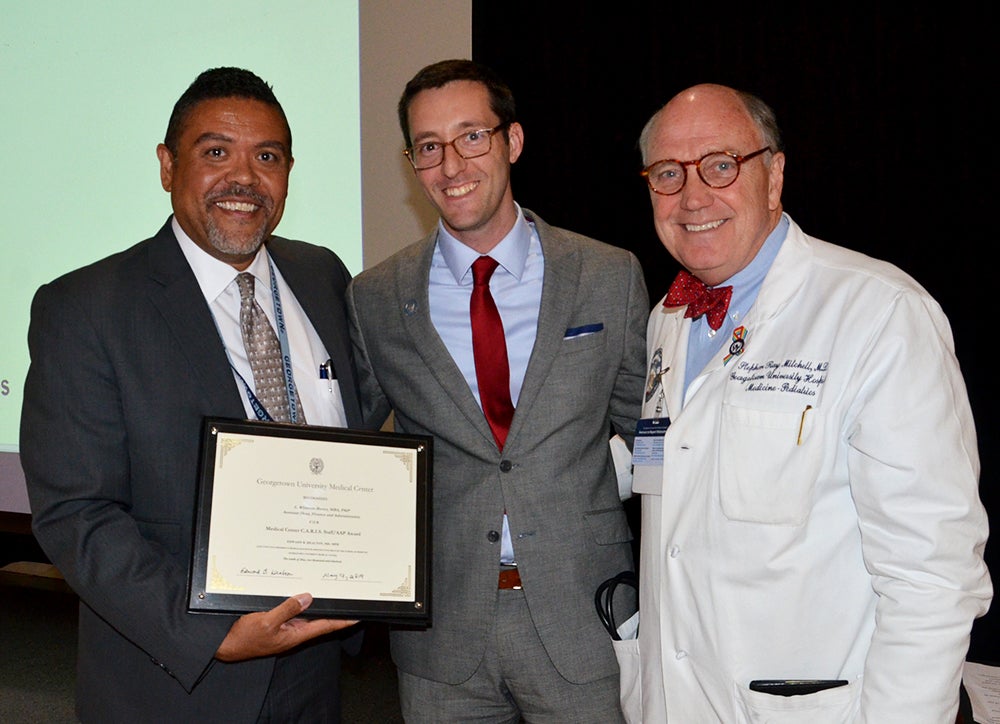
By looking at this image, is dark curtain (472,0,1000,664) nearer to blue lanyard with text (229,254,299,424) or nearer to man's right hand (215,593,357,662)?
blue lanyard with text (229,254,299,424)

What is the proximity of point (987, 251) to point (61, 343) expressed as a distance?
3.22m

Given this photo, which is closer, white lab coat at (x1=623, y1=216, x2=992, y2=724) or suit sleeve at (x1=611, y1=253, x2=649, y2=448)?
white lab coat at (x1=623, y1=216, x2=992, y2=724)

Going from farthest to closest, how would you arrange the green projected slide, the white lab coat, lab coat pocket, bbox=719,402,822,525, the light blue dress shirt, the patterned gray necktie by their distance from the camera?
1. the green projected slide
2. the light blue dress shirt
3. the patterned gray necktie
4. lab coat pocket, bbox=719,402,822,525
5. the white lab coat

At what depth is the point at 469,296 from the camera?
2521 mm

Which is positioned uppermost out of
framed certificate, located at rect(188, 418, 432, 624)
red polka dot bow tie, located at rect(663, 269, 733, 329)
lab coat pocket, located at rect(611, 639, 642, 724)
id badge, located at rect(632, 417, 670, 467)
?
red polka dot bow tie, located at rect(663, 269, 733, 329)

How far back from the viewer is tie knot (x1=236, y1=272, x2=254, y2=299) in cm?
233

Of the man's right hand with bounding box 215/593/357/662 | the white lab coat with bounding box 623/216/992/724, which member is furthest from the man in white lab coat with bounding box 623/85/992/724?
the man's right hand with bounding box 215/593/357/662

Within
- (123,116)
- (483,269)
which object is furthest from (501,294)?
(123,116)

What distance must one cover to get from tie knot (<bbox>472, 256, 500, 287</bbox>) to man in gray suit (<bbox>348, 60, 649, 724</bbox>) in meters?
0.02

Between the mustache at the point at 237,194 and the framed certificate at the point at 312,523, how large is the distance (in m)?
0.59

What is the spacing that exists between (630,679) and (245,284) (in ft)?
4.29

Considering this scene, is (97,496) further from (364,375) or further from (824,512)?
(824,512)

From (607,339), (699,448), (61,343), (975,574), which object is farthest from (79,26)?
(975,574)

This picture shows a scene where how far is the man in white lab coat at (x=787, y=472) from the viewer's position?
5.57 feet
